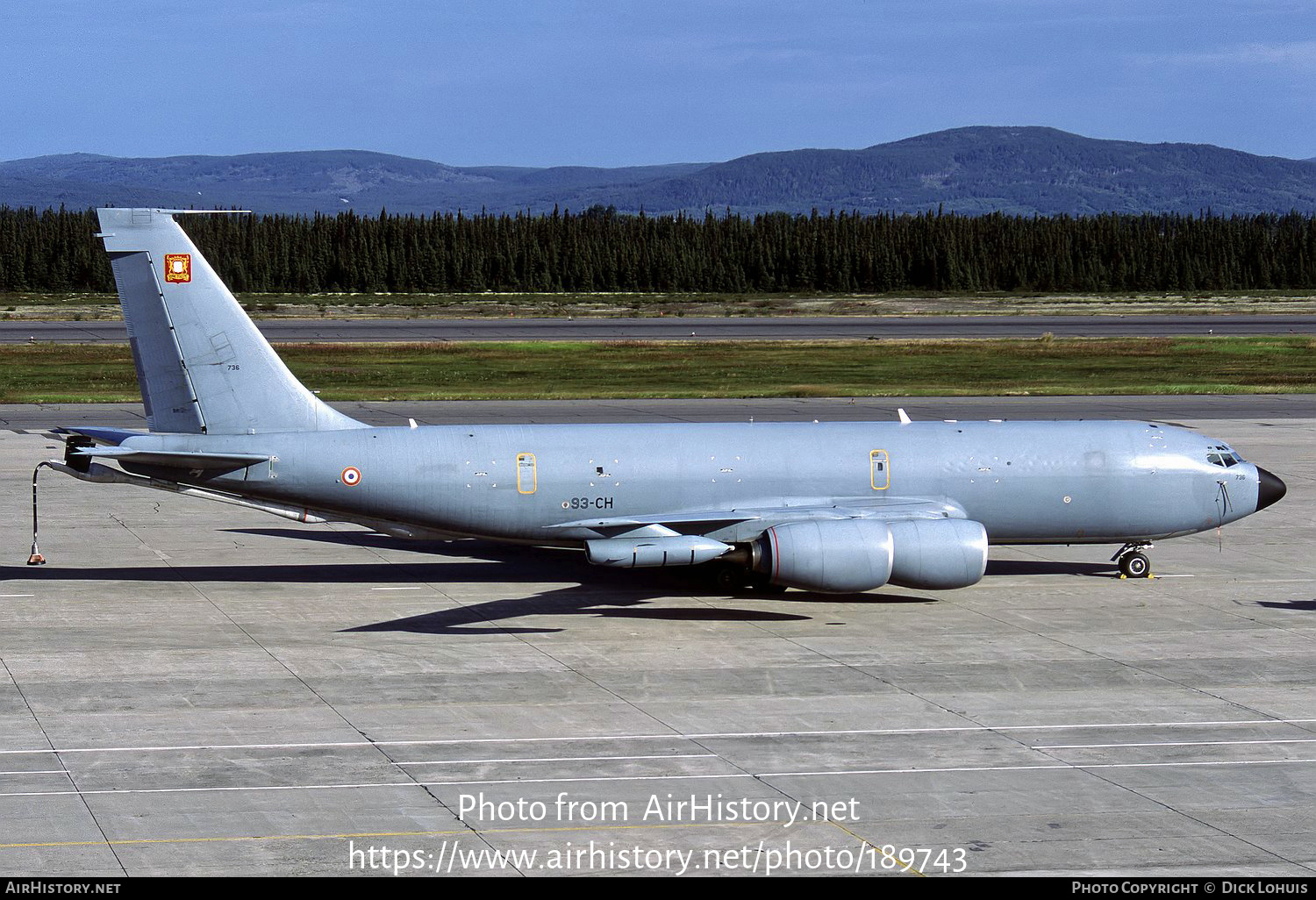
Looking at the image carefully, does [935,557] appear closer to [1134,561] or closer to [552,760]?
[1134,561]

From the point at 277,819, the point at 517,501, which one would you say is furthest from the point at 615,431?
the point at 277,819

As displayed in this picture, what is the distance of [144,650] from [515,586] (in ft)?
29.5

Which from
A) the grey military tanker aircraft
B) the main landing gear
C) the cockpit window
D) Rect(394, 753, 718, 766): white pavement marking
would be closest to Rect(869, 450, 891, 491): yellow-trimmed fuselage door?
the grey military tanker aircraft

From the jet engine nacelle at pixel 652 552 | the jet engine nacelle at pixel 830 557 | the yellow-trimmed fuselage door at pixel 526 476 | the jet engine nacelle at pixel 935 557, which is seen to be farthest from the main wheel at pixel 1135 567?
the yellow-trimmed fuselage door at pixel 526 476

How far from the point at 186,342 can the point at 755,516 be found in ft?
41.3

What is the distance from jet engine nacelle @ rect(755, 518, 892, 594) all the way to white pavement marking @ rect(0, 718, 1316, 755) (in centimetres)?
673

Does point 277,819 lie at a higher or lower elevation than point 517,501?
lower

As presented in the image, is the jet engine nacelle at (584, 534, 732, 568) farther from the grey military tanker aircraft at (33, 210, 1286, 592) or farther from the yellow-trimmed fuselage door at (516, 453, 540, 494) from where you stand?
the yellow-trimmed fuselage door at (516, 453, 540, 494)

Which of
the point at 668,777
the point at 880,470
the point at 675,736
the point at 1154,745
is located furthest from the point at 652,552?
the point at 1154,745

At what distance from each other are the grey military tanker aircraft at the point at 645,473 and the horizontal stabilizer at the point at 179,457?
1.9 inches

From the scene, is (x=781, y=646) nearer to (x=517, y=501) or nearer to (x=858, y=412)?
(x=517, y=501)

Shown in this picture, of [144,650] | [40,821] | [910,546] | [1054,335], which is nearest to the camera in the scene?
[40,821]

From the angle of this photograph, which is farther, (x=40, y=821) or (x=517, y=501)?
(x=517, y=501)
